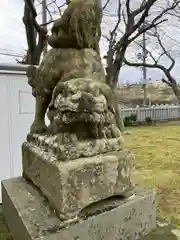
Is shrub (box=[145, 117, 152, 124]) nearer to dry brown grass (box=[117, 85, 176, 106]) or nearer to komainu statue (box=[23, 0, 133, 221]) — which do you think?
dry brown grass (box=[117, 85, 176, 106])

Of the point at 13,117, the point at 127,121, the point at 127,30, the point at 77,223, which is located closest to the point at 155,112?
the point at 127,121

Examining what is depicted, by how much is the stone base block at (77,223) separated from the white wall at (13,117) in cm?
83

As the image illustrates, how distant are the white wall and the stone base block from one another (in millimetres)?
834

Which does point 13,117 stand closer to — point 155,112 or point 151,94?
point 155,112

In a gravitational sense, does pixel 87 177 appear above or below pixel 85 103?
below

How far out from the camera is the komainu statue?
3.34 ft

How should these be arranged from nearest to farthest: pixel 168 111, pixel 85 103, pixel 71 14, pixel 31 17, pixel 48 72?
pixel 85 103 → pixel 71 14 → pixel 48 72 → pixel 31 17 → pixel 168 111

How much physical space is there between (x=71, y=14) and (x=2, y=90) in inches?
49.5

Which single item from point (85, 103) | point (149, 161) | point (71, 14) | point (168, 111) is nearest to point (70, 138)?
point (85, 103)

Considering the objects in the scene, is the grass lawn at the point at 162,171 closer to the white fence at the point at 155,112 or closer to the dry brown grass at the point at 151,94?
the white fence at the point at 155,112

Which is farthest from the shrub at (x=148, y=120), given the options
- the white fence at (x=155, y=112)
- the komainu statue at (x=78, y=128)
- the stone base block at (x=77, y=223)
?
the komainu statue at (x=78, y=128)

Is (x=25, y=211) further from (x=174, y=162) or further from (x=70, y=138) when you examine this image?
(x=174, y=162)

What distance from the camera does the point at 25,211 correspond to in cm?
117

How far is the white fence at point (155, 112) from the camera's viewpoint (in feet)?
33.7
